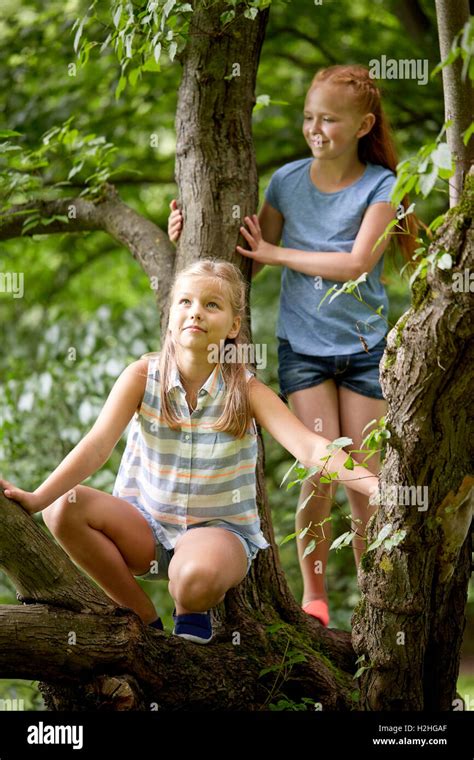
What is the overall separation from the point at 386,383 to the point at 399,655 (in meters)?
0.84

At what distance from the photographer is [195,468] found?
2.94 metres

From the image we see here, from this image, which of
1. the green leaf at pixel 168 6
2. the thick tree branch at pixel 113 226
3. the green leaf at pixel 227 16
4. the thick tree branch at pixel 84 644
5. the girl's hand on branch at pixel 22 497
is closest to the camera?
the thick tree branch at pixel 84 644

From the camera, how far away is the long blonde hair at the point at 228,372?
2.93 metres

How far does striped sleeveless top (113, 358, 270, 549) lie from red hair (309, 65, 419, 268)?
105 centimetres

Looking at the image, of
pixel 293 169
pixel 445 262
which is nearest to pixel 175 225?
pixel 293 169

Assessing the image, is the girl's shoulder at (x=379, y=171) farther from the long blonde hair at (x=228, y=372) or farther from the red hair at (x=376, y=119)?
the long blonde hair at (x=228, y=372)

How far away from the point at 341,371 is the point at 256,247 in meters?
0.53

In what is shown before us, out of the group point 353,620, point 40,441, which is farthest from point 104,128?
point 353,620

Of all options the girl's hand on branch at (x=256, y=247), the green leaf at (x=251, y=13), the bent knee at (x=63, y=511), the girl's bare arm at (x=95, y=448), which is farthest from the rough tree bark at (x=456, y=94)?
the bent knee at (x=63, y=511)

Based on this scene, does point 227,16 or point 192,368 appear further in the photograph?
point 227,16

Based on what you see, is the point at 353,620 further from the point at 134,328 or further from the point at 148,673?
the point at 134,328

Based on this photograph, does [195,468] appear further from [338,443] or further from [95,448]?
[338,443]

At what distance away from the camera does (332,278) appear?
342 cm

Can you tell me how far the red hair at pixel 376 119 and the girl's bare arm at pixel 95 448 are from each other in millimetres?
1211
